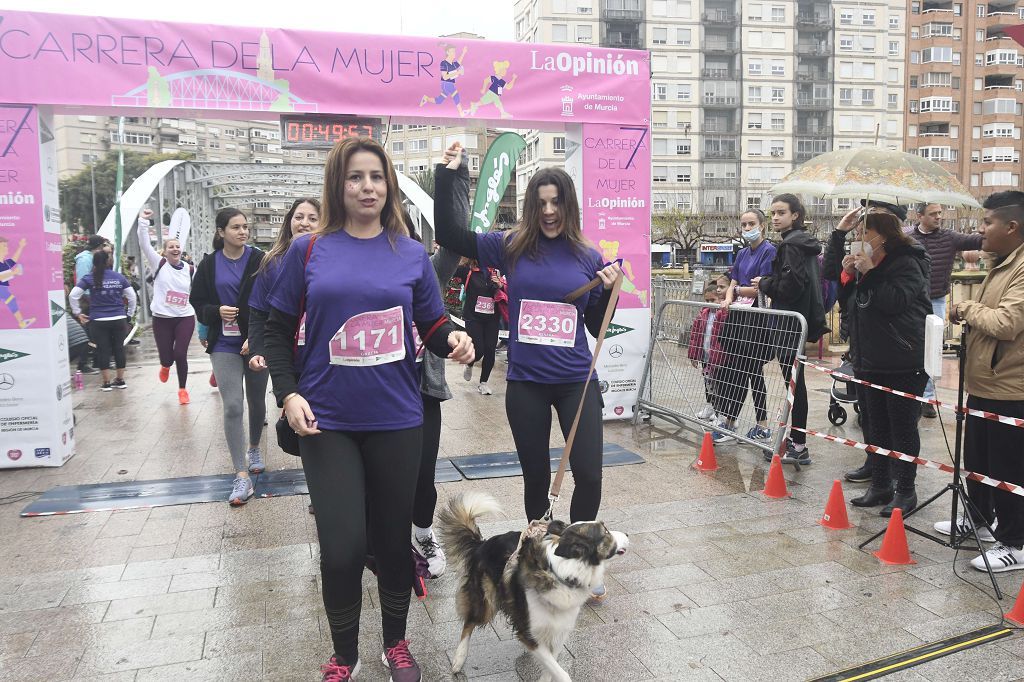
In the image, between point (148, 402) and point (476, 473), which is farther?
point (148, 402)

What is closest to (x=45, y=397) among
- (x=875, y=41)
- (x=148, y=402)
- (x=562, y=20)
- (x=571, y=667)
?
(x=148, y=402)

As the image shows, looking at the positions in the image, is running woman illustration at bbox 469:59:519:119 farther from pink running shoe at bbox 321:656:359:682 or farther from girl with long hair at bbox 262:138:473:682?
pink running shoe at bbox 321:656:359:682

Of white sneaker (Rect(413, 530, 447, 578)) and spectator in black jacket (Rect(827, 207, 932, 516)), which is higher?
spectator in black jacket (Rect(827, 207, 932, 516))

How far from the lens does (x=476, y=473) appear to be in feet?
20.4

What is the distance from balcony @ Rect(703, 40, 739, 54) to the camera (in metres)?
75.2

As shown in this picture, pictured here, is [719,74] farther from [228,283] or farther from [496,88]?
[228,283]

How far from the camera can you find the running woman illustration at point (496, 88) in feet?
23.9

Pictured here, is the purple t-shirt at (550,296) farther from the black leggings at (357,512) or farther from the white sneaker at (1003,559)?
the white sneaker at (1003,559)

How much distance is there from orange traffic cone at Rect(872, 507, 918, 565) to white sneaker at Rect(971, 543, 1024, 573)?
1.10 feet

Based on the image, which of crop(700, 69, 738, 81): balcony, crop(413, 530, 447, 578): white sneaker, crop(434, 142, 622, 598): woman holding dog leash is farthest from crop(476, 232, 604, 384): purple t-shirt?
crop(700, 69, 738, 81): balcony

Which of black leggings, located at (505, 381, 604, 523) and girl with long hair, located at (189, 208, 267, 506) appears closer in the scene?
black leggings, located at (505, 381, 604, 523)

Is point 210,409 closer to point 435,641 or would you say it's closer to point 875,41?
point 435,641

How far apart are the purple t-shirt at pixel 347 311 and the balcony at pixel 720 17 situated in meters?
80.7

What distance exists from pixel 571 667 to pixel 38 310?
566cm
